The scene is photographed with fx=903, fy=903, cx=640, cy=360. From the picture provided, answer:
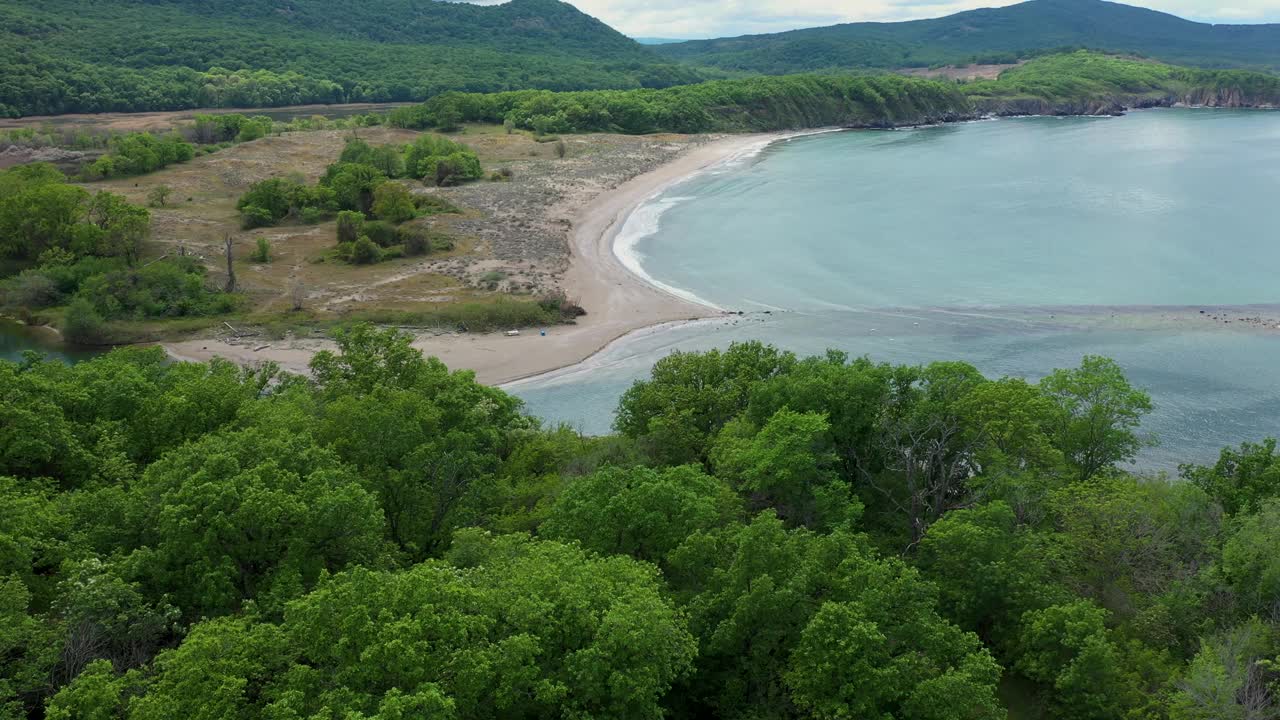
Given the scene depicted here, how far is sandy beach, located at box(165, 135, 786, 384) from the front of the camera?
45844 mm

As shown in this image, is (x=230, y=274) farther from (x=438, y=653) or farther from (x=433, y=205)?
(x=438, y=653)

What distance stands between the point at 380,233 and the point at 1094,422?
5147 cm

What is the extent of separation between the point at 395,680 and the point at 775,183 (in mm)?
86990

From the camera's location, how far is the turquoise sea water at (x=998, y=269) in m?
43.6

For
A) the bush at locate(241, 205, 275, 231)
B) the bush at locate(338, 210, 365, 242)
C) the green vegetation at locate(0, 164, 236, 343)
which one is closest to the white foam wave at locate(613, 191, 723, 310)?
the bush at locate(338, 210, 365, 242)

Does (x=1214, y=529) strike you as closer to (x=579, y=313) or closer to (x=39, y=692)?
(x=39, y=692)

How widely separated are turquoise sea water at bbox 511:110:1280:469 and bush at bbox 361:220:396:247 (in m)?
16.7

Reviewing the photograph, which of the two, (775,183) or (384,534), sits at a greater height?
(775,183)

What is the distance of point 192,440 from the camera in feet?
77.6

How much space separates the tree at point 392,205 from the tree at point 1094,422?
5409cm

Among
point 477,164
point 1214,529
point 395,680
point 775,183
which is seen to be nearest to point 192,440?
point 395,680

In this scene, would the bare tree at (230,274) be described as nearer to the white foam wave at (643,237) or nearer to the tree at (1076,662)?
the white foam wave at (643,237)

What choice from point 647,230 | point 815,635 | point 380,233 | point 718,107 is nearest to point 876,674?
point 815,635

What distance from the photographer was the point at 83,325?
159 ft
